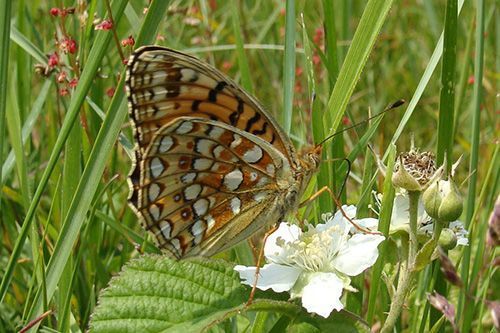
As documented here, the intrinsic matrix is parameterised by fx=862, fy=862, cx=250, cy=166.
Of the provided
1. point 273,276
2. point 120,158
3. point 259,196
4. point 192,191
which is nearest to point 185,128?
point 192,191

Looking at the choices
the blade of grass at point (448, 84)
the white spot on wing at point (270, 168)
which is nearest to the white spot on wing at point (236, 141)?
the white spot on wing at point (270, 168)

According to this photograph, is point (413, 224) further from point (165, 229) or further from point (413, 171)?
point (165, 229)

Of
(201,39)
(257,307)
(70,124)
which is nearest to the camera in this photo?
(257,307)

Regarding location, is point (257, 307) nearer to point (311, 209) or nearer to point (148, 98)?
point (148, 98)

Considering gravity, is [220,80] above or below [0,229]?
above

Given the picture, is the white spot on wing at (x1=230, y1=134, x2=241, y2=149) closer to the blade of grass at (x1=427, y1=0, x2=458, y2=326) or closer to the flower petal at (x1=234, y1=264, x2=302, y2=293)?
the flower petal at (x1=234, y1=264, x2=302, y2=293)

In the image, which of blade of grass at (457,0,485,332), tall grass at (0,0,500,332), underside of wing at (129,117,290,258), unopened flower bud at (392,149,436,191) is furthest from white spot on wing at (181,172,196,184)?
blade of grass at (457,0,485,332)

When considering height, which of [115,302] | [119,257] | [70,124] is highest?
[70,124]

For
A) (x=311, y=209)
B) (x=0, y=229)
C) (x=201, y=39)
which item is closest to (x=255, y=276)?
(x=311, y=209)
